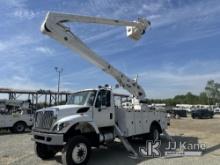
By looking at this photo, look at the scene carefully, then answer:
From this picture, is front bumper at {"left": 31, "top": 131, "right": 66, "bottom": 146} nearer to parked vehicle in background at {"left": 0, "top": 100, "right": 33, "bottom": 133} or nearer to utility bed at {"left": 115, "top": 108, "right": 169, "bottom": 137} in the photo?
utility bed at {"left": 115, "top": 108, "right": 169, "bottom": 137}

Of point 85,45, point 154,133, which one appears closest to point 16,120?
point 154,133

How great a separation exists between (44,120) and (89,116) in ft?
5.49

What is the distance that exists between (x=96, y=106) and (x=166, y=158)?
3335mm

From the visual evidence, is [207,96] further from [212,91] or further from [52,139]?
[52,139]

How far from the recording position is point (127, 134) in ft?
46.3

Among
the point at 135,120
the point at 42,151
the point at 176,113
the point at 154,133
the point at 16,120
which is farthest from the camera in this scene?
the point at 176,113

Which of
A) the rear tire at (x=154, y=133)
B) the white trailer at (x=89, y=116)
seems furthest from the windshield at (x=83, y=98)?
the rear tire at (x=154, y=133)

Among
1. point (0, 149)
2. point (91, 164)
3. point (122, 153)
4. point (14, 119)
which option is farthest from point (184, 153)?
point (14, 119)

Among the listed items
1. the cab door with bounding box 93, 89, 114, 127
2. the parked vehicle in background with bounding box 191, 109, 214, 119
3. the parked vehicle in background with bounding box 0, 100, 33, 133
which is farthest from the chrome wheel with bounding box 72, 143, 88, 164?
the parked vehicle in background with bounding box 191, 109, 214, 119

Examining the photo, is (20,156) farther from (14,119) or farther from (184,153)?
(14,119)

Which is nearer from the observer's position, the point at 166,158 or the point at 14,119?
the point at 166,158

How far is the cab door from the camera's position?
497 inches

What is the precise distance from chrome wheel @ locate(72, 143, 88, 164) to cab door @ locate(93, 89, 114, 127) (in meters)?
1.61

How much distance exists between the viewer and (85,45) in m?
14.4
